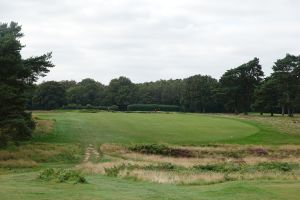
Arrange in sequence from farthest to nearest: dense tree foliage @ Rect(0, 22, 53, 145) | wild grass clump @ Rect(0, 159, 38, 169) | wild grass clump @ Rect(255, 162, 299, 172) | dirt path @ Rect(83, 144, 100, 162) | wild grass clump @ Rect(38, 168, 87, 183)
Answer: dirt path @ Rect(83, 144, 100, 162), dense tree foliage @ Rect(0, 22, 53, 145), wild grass clump @ Rect(0, 159, 38, 169), wild grass clump @ Rect(255, 162, 299, 172), wild grass clump @ Rect(38, 168, 87, 183)

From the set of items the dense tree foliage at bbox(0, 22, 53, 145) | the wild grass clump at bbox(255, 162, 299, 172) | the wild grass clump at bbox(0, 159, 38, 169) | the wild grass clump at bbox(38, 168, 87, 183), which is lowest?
the wild grass clump at bbox(0, 159, 38, 169)

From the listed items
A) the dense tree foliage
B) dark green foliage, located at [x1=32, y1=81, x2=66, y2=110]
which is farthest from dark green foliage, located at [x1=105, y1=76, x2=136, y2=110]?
the dense tree foliage

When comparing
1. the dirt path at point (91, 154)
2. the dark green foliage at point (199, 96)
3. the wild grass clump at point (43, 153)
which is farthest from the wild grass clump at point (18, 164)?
the dark green foliage at point (199, 96)

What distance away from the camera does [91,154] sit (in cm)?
4984

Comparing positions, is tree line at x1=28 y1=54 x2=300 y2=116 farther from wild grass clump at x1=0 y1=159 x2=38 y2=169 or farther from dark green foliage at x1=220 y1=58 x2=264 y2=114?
wild grass clump at x1=0 y1=159 x2=38 y2=169

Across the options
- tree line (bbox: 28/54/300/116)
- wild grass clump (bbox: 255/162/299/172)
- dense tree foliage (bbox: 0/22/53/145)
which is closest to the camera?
wild grass clump (bbox: 255/162/299/172)

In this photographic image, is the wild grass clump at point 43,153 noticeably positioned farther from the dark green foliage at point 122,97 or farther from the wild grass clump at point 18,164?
the dark green foliage at point 122,97

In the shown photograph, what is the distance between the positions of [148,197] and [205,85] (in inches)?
6385

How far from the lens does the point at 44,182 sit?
20.2 m

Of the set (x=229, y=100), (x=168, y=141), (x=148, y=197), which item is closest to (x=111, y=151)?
(x=168, y=141)

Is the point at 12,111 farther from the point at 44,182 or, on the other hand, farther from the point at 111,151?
the point at 44,182

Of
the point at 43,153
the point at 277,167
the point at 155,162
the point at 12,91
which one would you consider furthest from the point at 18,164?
the point at 277,167

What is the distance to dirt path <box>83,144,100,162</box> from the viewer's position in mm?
46403

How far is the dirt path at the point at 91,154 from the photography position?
46.4 meters
